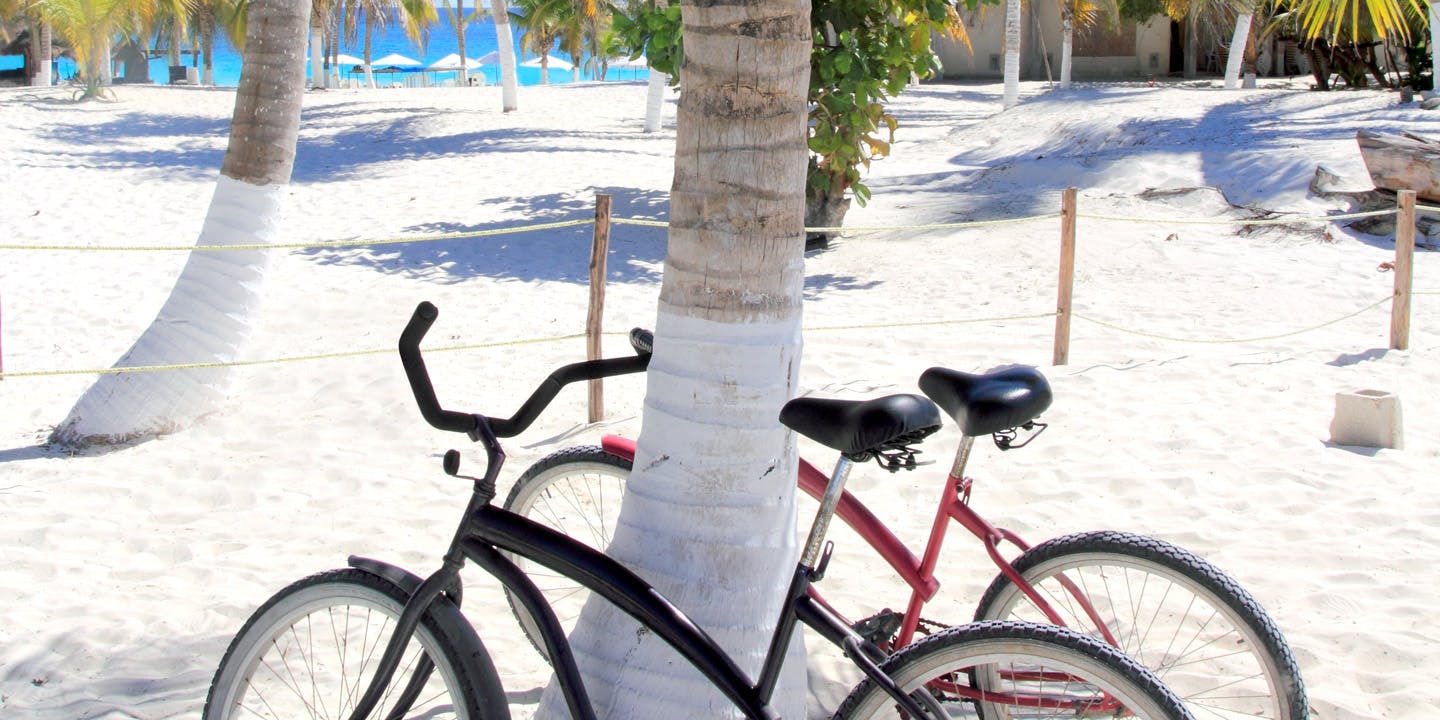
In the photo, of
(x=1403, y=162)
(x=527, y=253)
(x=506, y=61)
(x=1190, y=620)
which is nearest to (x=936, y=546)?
(x=1190, y=620)

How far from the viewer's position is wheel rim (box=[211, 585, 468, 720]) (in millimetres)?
2373

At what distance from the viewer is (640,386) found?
6887 mm

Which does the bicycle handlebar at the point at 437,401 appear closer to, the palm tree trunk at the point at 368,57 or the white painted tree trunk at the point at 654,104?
the white painted tree trunk at the point at 654,104

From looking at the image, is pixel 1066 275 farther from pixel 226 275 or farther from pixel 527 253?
pixel 527 253

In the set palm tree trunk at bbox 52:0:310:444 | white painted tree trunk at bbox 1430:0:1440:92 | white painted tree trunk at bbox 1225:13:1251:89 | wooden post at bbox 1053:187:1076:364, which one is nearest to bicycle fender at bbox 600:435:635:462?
palm tree trunk at bbox 52:0:310:444

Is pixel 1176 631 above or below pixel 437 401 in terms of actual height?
below

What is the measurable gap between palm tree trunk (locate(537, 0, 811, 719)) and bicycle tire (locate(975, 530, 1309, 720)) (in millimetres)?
593

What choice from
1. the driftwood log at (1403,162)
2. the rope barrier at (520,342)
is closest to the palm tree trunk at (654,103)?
the driftwood log at (1403,162)

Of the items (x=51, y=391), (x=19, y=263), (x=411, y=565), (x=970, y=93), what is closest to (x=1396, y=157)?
(x=411, y=565)

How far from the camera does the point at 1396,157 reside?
11055mm

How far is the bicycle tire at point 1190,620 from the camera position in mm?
2373

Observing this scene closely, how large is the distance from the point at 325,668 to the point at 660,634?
1681 millimetres

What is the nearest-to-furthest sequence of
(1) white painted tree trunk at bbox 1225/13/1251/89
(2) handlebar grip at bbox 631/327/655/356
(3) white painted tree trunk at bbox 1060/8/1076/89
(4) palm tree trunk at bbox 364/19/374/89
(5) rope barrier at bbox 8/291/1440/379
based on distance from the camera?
(2) handlebar grip at bbox 631/327/655/356 < (5) rope barrier at bbox 8/291/1440/379 < (1) white painted tree trunk at bbox 1225/13/1251/89 < (3) white painted tree trunk at bbox 1060/8/1076/89 < (4) palm tree trunk at bbox 364/19/374/89

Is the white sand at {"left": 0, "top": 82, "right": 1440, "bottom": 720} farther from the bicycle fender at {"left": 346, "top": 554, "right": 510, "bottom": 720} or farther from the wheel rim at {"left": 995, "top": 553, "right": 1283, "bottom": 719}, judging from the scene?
the bicycle fender at {"left": 346, "top": 554, "right": 510, "bottom": 720}
